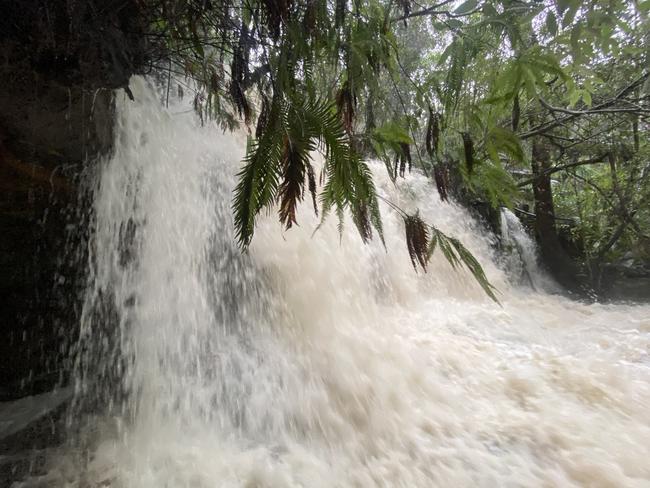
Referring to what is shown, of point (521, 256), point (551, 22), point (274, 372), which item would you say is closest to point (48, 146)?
point (274, 372)

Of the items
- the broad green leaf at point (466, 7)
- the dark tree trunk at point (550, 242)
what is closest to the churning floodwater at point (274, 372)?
the broad green leaf at point (466, 7)

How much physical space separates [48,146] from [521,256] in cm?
741

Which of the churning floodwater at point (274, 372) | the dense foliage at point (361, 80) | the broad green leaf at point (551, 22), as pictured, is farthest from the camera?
the churning floodwater at point (274, 372)

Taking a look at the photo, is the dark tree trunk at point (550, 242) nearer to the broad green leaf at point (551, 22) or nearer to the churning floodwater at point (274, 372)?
the churning floodwater at point (274, 372)

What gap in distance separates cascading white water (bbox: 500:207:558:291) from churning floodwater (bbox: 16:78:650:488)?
305cm

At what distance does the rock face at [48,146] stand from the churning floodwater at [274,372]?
0.51 ft

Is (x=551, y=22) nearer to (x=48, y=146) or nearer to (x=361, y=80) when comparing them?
(x=361, y=80)

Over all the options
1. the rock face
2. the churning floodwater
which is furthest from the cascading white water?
the rock face

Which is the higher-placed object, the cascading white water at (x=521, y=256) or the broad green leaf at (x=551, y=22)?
the broad green leaf at (x=551, y=22)

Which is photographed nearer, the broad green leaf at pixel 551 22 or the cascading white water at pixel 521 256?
the broad green leaf at pixel 551 22

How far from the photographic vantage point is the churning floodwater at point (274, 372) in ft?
6.77

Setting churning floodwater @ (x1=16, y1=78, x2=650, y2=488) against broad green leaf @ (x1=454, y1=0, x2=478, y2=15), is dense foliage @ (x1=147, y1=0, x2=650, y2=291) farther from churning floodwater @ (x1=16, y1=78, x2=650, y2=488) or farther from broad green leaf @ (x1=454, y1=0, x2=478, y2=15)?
churning floodwater @ (x1=16, y1=78, x2=650, y2=488)

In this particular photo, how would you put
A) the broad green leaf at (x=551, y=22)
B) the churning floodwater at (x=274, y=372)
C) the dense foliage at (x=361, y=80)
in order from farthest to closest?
1. the churning floodwater at (x=274, y=372)
2. the broad green leaf at (x=551, y=22)
3. the dense foliage at (x=361, y=80)

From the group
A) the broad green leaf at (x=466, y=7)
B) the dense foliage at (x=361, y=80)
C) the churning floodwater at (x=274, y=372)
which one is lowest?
the churning floodwater at (x=274, y=372)
